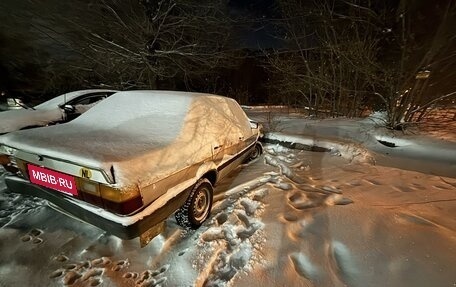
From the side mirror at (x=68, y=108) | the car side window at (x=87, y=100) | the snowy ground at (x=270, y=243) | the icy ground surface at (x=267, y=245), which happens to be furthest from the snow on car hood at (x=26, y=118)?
the icy ground surface at (x=267, y=245)

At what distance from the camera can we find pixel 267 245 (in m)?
2.59

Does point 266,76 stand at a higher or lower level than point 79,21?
lower

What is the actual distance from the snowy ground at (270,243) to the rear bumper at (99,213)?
0.46 m

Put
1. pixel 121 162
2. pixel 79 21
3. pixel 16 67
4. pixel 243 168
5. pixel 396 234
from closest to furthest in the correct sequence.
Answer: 1. pixel 121 162
2. pixel 396 234
3. pixel 243 168
4. pixel 79 21
5. pixel 16 67

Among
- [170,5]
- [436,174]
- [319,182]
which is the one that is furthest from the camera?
→ [170,5]

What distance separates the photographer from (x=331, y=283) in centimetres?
210

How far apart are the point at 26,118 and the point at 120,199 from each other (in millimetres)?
4586

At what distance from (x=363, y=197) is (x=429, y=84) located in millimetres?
6300

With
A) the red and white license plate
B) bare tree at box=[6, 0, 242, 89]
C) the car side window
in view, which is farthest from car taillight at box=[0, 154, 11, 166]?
bare tree at box=[6, 0, 242, 89]

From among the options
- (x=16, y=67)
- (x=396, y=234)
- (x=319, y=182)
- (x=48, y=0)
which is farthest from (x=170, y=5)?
(x=16, y=67)

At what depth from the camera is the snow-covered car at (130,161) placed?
210 centimetres

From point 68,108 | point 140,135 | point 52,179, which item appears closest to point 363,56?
point 140,135

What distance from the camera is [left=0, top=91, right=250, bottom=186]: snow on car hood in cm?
215

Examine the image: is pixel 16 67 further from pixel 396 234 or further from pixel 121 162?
pixel 396 234
